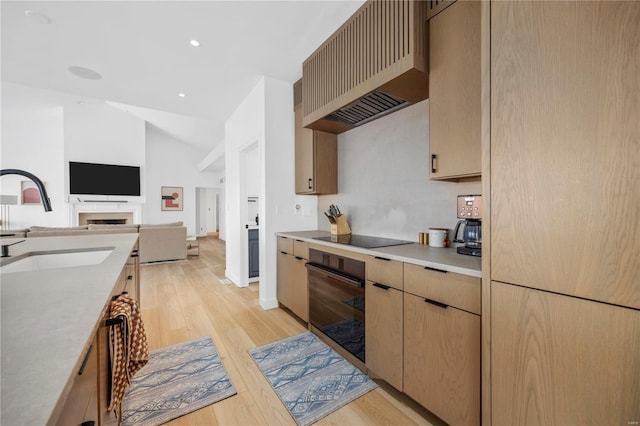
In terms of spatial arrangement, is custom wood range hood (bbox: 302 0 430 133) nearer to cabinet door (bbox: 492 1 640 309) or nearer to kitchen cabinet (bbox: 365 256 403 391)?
cabinet door (bbox: 492 1 640 309)

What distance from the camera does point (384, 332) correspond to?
5.21 ft

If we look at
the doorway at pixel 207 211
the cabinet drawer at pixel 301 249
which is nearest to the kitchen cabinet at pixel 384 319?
the cabinet drawer at pixel 301 249

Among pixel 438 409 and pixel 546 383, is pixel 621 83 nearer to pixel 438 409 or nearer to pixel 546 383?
pixel 546 383

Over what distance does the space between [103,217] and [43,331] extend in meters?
8.15

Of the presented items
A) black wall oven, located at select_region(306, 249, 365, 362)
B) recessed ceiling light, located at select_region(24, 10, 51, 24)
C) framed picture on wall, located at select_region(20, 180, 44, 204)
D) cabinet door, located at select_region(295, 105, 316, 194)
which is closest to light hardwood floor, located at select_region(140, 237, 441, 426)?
black wall oven, located at select_region(306, 249, 365, 362)

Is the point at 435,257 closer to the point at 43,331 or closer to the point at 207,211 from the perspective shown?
the point at 43,331

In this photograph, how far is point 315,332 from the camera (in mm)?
2344

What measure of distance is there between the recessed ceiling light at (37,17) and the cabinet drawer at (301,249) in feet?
8.76

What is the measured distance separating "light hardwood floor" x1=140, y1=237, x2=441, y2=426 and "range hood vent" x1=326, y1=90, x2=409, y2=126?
198 cm

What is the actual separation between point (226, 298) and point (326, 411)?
2.17m

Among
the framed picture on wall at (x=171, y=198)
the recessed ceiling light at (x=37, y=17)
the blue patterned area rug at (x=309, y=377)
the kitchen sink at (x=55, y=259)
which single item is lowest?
the blue patterned area rug at (x=309, y=377)

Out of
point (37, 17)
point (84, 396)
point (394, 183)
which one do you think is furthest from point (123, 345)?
point (37, 17)

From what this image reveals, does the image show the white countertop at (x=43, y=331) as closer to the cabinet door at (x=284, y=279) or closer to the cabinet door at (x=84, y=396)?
the cabinet door at (x=84, y=396)

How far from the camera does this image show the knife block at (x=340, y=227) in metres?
2.55
